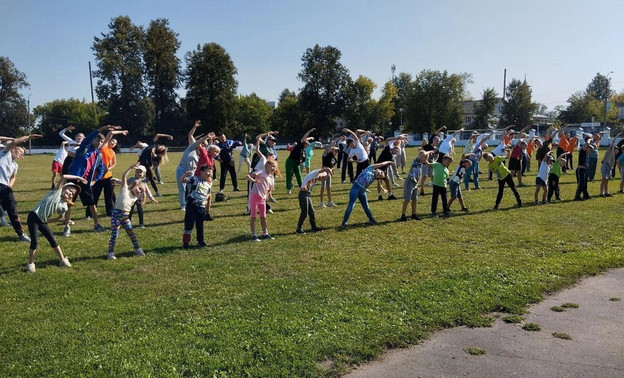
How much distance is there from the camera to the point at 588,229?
428 inches

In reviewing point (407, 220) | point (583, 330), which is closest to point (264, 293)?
point (583, 330)

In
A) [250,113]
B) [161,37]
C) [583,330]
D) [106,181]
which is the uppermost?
[161,37]

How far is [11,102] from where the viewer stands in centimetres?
7850

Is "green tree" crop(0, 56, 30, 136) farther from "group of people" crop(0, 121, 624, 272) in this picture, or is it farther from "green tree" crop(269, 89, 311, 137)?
"group of people" crop(0, 121, 624, 272)

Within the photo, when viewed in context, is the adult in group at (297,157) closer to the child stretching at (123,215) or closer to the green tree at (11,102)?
the child stretching at (123,215)

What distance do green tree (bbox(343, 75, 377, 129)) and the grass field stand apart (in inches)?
2591

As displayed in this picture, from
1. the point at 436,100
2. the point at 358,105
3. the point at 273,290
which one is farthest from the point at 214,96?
the point at 273,290

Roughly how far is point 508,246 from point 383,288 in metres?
3.75

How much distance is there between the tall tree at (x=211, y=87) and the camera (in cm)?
7025

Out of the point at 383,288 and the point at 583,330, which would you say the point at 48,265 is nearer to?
the point at 383,288

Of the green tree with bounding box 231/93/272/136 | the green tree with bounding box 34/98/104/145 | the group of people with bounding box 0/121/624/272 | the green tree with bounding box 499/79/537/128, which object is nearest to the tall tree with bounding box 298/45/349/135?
the green tree with bounding box 231/93/272/136

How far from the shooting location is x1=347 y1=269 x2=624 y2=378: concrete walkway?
4.75 metres

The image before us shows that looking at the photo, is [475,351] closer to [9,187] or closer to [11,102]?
[9,187]

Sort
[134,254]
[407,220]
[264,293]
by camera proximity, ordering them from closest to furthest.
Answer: [264,293] < [134,254] < [407,220]
